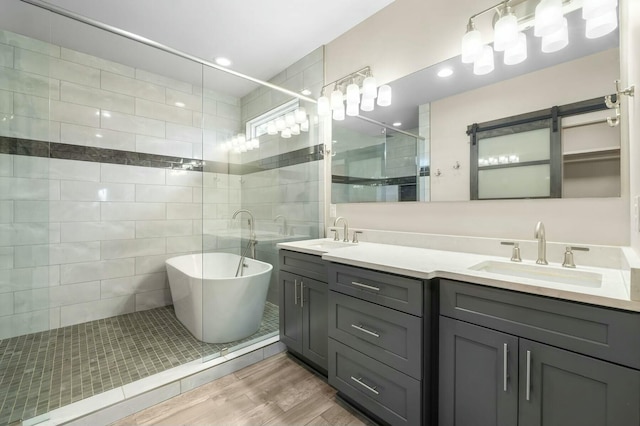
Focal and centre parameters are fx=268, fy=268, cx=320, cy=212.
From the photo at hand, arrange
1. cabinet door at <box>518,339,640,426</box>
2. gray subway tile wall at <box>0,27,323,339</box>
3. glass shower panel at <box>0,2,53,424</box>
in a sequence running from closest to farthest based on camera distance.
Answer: cabinet door at <box>518,339,640,426</box> → glass shower panel at <box>0,2,53,424</box> → gray subway tile wall at <box>0,27,323,339</box>

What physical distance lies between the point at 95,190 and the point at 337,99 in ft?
8.56

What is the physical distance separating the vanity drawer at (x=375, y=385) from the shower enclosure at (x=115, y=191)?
0.93 m

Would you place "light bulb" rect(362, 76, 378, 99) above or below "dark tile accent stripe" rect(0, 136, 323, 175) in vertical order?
above

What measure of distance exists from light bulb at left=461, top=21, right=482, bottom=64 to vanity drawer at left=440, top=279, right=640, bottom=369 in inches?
50.5

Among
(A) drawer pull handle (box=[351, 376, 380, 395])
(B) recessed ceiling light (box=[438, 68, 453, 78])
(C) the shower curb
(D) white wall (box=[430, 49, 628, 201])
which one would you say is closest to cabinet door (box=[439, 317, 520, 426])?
(A) drawer pull handle (box=[351, 376, 380, 395])

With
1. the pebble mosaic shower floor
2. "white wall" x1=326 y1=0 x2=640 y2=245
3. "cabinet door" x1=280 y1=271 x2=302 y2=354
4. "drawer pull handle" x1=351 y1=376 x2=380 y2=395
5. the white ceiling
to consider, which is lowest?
the pebble mosaic shower floor

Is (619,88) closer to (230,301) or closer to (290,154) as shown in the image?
(290,154)

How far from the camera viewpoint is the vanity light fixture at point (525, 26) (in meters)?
1.20

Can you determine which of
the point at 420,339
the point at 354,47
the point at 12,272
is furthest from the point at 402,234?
the point at 12,272

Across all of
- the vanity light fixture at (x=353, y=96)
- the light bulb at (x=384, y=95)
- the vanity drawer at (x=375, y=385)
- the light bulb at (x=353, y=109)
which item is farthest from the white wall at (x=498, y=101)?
the vanity drawer at (x=375, y=385)

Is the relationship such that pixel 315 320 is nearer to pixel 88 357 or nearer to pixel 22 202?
pixel 88 357

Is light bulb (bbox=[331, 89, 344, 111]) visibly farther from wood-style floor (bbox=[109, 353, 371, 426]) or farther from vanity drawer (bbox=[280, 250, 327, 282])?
wood-style floor (bbox=[109, 353, 371, 426])

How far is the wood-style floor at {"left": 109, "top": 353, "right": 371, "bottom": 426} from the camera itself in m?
1.48

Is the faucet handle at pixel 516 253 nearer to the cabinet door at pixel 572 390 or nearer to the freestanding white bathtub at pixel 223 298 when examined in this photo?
the cabinet door at pixel 572 390
